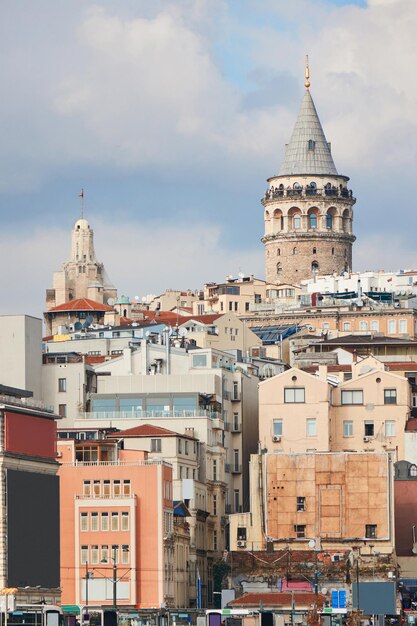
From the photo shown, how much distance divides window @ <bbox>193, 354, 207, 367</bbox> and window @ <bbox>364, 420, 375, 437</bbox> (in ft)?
48.6

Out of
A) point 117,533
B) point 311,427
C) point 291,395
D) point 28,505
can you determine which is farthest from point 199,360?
point 28,505

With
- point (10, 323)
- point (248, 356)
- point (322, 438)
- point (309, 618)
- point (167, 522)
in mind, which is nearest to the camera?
point (309, 618)

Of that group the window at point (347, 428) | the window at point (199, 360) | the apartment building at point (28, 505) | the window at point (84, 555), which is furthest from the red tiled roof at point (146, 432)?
the window at point (199, 360)

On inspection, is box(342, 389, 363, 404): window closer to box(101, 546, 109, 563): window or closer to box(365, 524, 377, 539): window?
box(365, 524, 377, 539): window

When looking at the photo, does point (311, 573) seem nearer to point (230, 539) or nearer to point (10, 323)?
point (230, 539)

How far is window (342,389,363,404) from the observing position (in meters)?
151

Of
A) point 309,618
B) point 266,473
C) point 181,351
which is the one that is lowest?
point 309,618

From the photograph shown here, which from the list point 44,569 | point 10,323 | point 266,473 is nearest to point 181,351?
point 10,323

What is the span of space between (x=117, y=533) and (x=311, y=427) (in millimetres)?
20809

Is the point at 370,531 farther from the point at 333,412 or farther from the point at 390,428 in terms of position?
the point at 333,412

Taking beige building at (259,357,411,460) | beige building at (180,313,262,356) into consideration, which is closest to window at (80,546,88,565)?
beige building at (259,357,411,460)

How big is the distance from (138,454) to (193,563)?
7.95m

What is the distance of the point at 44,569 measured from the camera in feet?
420

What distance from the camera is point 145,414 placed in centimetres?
15112
